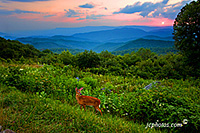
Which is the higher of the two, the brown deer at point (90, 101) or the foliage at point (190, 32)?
the foliage at point (190, 32)

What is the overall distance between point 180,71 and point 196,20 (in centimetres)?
479

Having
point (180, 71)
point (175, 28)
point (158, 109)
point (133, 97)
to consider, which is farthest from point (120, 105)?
point (175, 28)

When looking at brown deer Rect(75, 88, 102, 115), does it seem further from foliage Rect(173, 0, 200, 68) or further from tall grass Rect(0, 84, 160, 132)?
foliage Rect(173, 0, 200, 68)

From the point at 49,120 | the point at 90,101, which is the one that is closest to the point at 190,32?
the point at 90,101

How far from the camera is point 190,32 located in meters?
11.9

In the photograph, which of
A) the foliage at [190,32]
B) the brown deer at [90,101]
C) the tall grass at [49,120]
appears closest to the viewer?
the tall grass at [49,120]

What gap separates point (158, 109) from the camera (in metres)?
4.50

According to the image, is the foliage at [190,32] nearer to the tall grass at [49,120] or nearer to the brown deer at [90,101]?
the tall grass at [49,120]

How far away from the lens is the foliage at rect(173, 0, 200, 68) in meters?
11.6

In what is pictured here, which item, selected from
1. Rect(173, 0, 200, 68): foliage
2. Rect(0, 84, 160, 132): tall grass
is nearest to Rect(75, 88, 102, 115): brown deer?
Rect(0, 84, 160, 132): tall grass

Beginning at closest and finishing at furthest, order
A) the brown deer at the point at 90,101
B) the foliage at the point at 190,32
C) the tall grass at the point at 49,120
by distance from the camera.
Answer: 1. the tall grass at the point at 49,120
2. the brown deer at the point at 90,101
3. the foliage at the point at 190,32

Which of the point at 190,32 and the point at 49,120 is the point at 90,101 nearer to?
the point at 49,120

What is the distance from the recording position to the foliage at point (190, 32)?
11555 millimetres

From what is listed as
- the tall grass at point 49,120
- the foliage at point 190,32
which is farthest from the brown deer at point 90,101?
the foliage at point 190,32
